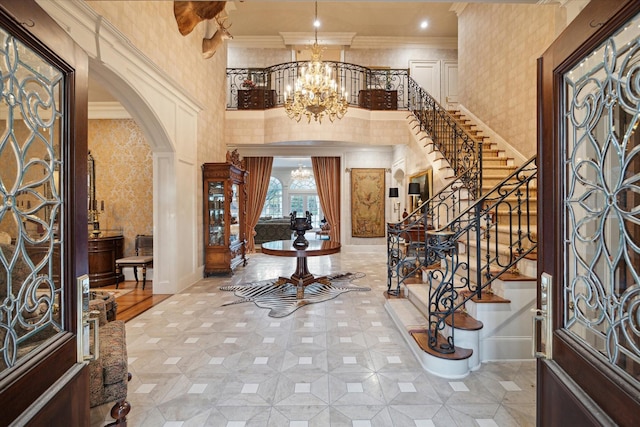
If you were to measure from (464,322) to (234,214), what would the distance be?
212 inches

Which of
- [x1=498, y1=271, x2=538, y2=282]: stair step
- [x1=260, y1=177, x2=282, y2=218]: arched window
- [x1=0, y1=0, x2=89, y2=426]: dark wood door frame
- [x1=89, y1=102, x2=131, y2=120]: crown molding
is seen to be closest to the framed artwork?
[x1=498, y1=271, x2=538, y2=282]: stair step

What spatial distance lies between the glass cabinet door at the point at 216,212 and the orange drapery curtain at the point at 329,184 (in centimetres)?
432

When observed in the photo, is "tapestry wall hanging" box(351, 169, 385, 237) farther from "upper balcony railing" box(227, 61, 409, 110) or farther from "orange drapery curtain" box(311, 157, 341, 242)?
"upper balcony railing" box(227, 61, 409, 110)

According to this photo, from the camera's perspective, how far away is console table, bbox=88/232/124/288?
18.2 feet

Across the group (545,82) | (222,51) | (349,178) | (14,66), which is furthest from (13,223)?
(349,178)

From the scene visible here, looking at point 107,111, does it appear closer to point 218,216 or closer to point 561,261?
point 218,216

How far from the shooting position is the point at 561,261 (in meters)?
1.29

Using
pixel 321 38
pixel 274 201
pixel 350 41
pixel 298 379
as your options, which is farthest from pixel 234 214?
pixel 274 201

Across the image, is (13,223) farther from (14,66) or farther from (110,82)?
(110,82)

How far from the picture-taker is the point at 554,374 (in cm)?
126

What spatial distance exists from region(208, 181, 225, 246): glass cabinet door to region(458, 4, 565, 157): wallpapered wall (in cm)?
590

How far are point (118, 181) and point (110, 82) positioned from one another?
111 inches

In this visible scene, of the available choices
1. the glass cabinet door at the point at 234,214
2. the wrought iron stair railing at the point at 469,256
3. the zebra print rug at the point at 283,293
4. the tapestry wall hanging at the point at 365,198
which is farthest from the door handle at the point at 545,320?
the tapestry wall hanging at the point at 365,198

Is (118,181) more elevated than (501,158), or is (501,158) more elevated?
(501,158)
